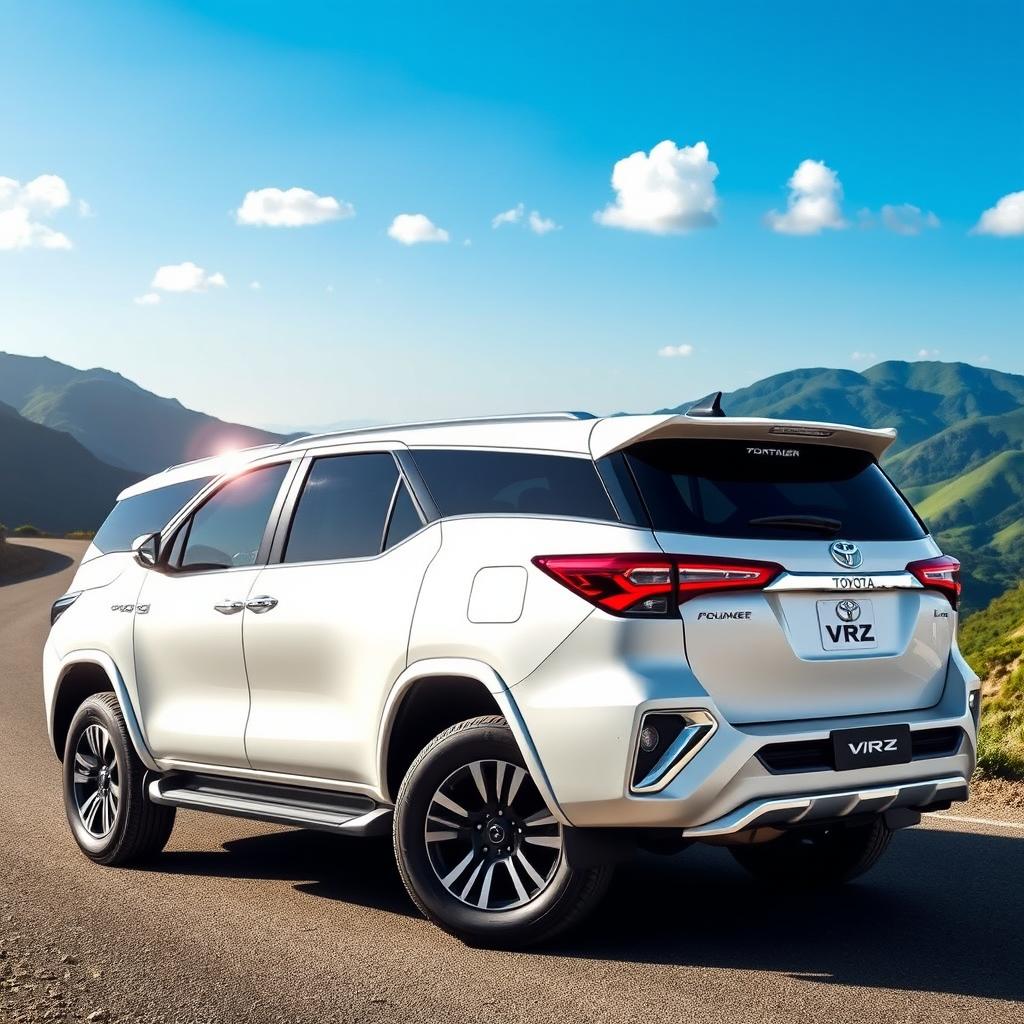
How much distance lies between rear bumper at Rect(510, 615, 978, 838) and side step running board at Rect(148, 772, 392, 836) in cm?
96

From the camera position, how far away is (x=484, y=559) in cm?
490

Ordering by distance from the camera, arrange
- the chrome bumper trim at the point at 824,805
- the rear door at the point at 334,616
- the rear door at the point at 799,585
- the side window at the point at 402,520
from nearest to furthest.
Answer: the chrome bumper trim at the point at 824,805
the rear door at the point at 799,585
the rear door at the point at 334,616
the side window at the point at 402,520

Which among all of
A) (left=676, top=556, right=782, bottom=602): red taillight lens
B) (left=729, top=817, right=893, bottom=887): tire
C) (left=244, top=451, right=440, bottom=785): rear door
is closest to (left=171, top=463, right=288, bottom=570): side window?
(left=244, top=451, right=440, bottom=785): rear door

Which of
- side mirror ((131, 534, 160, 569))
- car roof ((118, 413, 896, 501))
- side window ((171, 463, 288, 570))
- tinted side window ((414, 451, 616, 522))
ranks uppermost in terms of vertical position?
car roof ((118, 413, 896, 501))

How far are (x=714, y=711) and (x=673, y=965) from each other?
102cm

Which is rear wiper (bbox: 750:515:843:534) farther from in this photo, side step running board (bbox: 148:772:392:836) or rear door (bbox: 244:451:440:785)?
side step running board (bbox: 148:772:392:836)

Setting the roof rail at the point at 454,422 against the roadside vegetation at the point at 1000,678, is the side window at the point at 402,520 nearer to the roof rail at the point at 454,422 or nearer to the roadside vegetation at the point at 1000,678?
the roof rail at the point at 454,422

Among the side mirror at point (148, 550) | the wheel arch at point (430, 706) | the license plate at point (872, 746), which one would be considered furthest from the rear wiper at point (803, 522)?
the side mirror at point (148, 550)

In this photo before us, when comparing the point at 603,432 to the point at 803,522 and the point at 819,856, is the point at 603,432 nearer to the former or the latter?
the point at 803,522

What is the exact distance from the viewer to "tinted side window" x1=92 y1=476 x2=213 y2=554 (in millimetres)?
7062

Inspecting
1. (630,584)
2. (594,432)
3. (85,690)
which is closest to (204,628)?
(85,690)

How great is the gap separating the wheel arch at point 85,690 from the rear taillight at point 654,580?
2.93m

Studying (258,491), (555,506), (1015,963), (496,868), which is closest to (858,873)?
(1015,963)

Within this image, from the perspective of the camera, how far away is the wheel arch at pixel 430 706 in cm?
473
